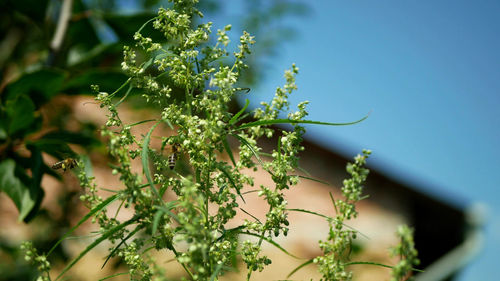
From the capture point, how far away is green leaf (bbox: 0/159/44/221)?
3.91 ft

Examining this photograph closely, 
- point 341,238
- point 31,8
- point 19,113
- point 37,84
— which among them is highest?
point 31,8

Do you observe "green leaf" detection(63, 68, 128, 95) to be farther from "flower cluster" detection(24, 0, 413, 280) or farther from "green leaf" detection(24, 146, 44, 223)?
"flower cluster" detection(24, 0, 413, 280)

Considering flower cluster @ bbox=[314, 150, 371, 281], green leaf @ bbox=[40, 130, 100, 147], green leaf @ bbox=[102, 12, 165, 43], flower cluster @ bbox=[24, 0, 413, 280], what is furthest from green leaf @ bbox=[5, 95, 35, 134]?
flower cluster @ bbox=[314, 150, 371, 281]

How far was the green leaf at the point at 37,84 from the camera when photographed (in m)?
1.38

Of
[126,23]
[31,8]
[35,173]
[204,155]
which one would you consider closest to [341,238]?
[204,155]

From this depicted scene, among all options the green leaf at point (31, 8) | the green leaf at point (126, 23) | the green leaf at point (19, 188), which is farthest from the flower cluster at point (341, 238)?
the green leaf at point (31, 8)

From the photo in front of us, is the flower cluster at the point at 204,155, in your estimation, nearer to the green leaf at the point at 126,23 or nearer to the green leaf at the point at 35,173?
the green leaf at the point at 35,173

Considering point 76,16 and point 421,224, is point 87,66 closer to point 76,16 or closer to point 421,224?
point 76,16

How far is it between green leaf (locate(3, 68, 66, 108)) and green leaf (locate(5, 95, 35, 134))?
8cm

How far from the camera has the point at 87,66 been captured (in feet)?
6.21

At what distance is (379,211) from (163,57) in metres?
6.32

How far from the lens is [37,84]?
1.40 m

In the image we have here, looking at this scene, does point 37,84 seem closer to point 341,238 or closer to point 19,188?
point 19,188

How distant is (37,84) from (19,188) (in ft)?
1.14
